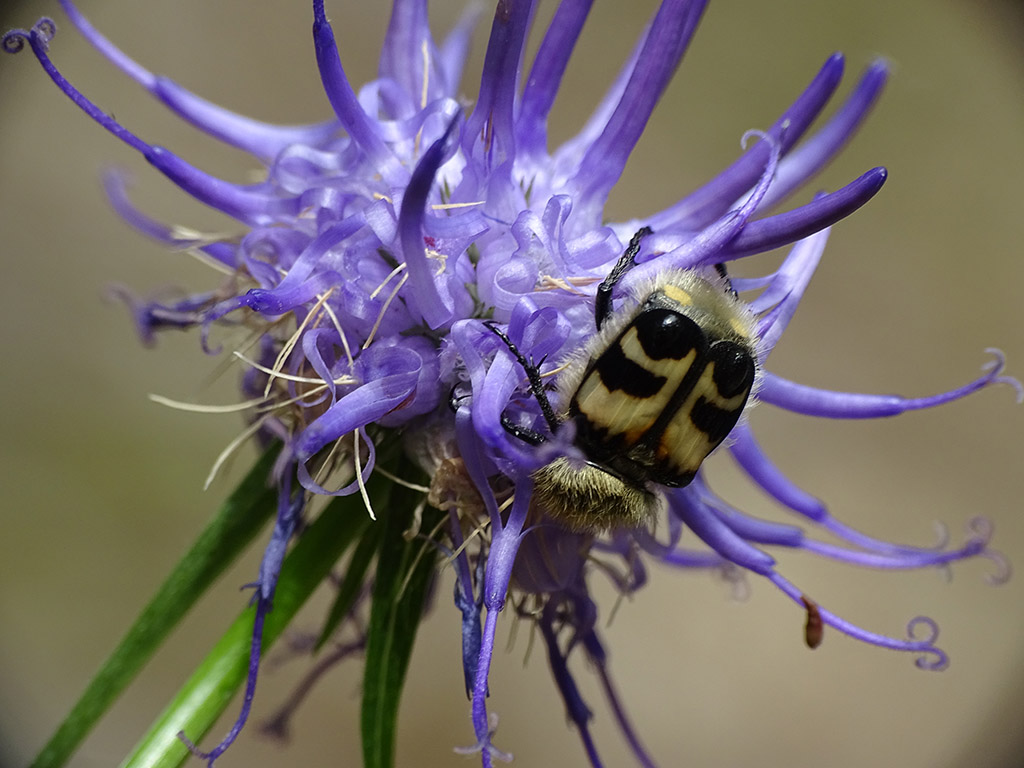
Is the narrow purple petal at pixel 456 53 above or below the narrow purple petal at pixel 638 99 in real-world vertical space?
above

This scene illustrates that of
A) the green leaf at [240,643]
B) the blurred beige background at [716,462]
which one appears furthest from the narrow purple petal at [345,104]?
the blurred beige background at [716,462]

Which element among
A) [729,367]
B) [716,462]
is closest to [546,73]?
[729,367]

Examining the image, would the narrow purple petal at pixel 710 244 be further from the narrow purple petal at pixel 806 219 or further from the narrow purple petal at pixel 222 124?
the narrow purple petal at pixel 222 124

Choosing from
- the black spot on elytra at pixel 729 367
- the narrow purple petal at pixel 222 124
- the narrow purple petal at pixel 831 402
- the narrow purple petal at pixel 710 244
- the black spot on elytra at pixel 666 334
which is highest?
the narrow purple petal at pixel 222 124

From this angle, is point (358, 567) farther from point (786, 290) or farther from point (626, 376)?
point (786, 290)

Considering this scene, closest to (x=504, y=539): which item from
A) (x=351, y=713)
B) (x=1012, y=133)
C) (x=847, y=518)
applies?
(x=351, y=713)

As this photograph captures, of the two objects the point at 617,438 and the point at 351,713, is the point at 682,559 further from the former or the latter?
the point at 351,713

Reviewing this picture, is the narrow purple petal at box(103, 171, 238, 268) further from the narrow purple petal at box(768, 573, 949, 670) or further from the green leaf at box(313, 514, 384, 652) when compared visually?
the narrow purple petal at box(768, 573, 949, 670)

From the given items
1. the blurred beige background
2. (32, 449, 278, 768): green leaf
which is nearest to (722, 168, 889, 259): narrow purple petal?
(32, 449, 278, 768): green leaf
